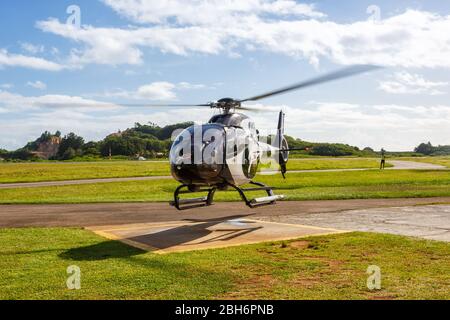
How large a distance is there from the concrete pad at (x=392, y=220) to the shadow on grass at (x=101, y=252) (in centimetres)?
748

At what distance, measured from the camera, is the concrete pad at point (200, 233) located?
13.1m

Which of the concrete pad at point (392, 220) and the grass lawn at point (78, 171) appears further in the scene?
the grass lawn at point (78, 171)

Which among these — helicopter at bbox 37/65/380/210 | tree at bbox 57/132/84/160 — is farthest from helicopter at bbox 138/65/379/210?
tree at bbox 57/132/84/160

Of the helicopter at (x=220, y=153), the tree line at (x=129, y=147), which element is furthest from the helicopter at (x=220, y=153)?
the tree line at (x=129, y=147)

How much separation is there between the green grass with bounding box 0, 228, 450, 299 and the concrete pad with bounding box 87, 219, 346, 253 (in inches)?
31.8

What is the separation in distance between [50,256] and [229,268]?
481 cm

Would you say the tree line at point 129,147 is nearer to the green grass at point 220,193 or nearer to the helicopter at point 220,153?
the green grass at point 220,193

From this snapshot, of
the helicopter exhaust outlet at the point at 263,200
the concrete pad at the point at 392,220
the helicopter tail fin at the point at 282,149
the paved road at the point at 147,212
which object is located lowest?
the paved road at the point at 147,212

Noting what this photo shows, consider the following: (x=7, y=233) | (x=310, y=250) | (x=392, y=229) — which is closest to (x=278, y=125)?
(x=392, y=229)

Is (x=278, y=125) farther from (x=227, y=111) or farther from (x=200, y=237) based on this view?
(x=200, y=237)

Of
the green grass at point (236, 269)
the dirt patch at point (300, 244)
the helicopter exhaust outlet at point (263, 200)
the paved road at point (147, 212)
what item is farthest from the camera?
the paved road at point (147, 212)

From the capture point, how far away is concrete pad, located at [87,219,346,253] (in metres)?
13.1

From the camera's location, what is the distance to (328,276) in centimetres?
915

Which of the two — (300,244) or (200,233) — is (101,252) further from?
(300,244)
